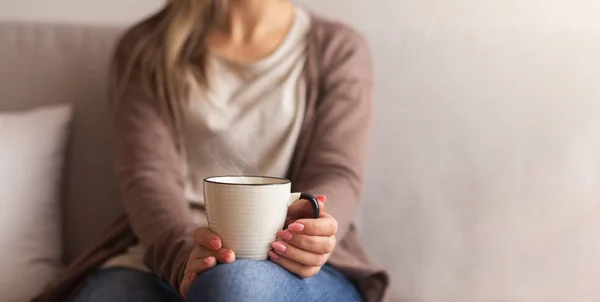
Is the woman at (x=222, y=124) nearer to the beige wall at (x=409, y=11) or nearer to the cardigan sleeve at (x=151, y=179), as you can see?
the cardigan sleeve at (x=151, y=179)

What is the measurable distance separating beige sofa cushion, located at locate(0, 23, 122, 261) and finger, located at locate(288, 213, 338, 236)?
2.05 ft

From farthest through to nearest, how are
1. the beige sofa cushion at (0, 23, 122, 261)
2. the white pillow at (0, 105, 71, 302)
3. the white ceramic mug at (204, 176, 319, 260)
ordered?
the beige sofa cushion at (0, 23, 122, 261) < the white pillow at (0, 105, 71, 302) < the white ceramic mug at (204, 176, 319, 260)

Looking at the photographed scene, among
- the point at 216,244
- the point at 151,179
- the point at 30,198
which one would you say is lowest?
the point at 30,198

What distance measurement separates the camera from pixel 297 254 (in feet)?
2.60

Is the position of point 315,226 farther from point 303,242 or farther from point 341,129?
point 341,129

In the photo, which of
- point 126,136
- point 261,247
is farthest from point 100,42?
point 261,247

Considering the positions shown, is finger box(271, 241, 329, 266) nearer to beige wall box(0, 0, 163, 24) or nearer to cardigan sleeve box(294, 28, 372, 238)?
cardigan sleeve box(294, 28, 372, 238)

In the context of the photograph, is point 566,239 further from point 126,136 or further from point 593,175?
point 126,136

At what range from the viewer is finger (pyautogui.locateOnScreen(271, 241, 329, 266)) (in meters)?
0.78

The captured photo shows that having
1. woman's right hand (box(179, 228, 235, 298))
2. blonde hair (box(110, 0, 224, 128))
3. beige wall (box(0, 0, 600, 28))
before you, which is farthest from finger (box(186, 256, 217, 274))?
beige wall (box(0, 0, 600, 28))

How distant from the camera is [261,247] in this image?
0.77 meters

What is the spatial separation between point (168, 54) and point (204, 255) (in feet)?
1.64

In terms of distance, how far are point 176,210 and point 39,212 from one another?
35cm

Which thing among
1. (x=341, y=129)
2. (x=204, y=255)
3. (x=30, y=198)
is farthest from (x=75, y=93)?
(x=204, y=255)
